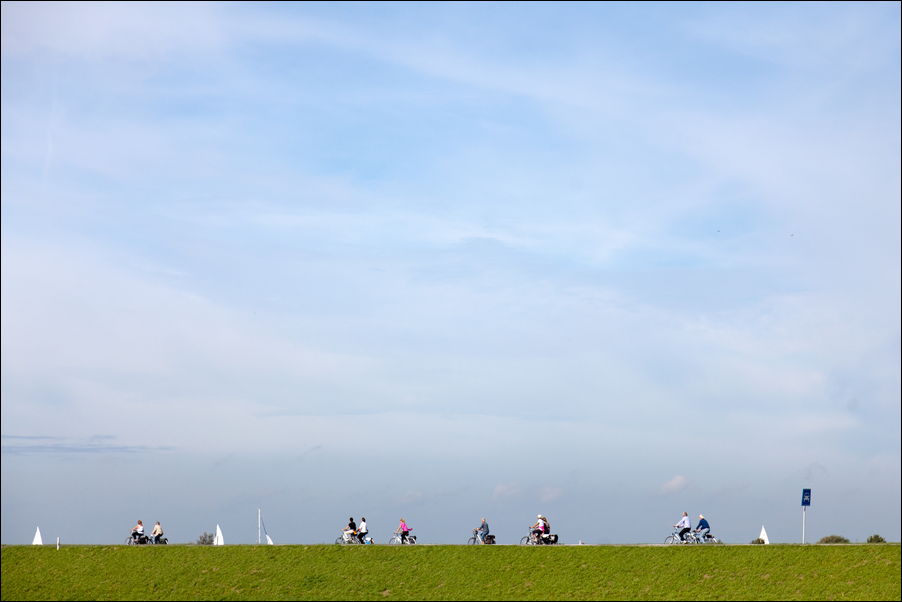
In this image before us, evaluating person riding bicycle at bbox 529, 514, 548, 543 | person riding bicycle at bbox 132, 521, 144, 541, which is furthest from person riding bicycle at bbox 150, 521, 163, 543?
person riding bicycle at bbox 529, 514, 548, 543

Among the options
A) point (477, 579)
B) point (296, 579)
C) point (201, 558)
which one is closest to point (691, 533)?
point (477, 579)

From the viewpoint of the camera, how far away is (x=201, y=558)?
57469 millimetres

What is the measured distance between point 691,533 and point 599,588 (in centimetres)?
963

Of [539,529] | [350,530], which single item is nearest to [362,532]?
[350,530]

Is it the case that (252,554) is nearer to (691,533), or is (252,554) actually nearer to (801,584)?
(691,533)

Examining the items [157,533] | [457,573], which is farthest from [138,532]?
[457,573]

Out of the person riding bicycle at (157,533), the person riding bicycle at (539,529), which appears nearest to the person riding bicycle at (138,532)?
the person riding bicycle at (157,533)

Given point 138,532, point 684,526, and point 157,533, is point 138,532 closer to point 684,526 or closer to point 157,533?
point 157,533

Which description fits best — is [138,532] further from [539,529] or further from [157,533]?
[539,529]

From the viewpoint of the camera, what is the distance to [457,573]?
178 ft

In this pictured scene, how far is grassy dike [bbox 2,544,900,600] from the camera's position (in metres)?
51.4

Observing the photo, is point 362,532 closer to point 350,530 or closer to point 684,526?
point 350,530

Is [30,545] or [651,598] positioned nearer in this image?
[651,598]

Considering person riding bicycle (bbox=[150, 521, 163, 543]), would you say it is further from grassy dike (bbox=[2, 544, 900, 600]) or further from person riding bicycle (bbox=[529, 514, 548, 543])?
person riding bicycle (bbox=[529, 514, 548, 543])
